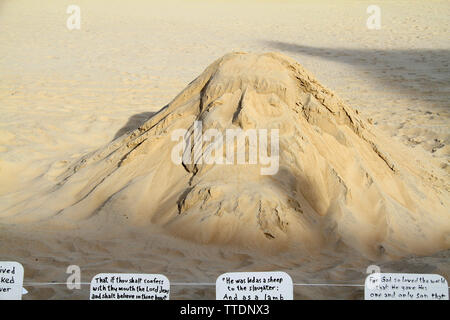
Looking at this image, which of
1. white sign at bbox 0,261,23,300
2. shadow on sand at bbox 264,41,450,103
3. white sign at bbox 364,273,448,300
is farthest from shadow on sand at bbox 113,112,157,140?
shadow on sand at bbox 264,41,450,103

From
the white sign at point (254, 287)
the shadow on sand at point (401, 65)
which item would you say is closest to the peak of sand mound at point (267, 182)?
the white sign at point (254, 287)

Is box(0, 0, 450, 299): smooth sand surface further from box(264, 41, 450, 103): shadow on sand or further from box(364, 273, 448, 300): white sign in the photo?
box(364, 273, 448, 300): white sign

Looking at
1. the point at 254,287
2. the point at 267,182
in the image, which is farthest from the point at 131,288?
the point at 267,182

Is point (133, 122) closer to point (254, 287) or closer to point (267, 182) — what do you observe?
point (267, 182)

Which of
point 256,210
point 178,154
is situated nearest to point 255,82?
point 178,154

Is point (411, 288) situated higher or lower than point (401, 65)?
lower
